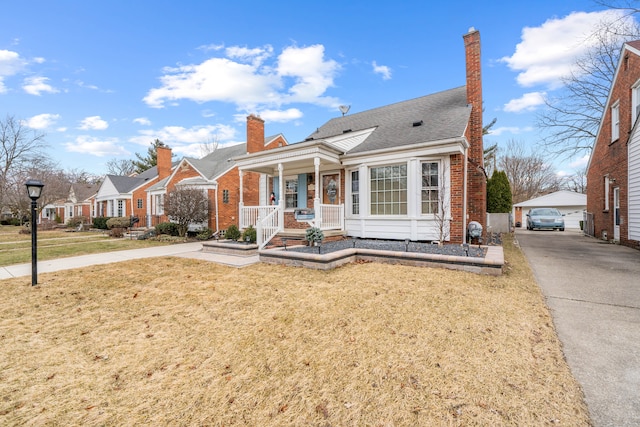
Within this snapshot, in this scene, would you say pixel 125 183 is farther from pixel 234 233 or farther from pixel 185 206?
pixel 234 233

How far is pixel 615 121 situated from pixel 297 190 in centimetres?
1402

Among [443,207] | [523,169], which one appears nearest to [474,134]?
[443,207]

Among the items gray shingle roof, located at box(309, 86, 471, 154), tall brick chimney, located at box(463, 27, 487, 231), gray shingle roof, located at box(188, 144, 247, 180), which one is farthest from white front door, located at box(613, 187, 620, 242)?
gray shingle roof, located at box(188, 144, 247, 180)

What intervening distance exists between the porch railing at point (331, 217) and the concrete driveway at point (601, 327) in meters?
5.75

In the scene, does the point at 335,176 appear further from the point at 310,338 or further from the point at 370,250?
the point at 310,338

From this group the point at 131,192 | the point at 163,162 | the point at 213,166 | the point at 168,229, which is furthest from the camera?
the point at 131,192

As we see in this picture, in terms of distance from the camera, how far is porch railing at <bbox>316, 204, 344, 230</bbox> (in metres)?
9.23

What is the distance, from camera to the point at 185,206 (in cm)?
1422

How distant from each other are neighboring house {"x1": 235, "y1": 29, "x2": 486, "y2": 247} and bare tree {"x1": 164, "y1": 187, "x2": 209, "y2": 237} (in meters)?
4.95

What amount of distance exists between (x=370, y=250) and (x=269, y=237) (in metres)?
3.83

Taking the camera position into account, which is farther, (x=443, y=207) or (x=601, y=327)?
(x=443, y=207)

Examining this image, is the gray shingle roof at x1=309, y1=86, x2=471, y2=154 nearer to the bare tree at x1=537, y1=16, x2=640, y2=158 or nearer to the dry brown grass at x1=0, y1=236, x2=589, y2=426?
the dry brown grass at x1=0, y1=236, x2=589, y2=426

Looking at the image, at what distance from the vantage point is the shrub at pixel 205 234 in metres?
15.1

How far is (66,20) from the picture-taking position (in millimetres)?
9852
